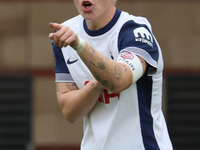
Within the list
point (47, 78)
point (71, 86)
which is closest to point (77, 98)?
point (71, 86)

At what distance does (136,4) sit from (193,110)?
6.55 ft

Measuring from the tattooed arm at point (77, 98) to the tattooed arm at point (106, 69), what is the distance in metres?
0.35

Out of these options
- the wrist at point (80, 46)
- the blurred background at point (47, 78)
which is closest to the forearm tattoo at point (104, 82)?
the wrist at point (80, 46)

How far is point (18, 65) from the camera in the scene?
21.6ft

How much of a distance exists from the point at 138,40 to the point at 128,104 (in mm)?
450

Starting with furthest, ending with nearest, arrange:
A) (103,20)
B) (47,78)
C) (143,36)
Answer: (47,78)
(103,20)
(143,36)

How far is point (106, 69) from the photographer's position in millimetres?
2174

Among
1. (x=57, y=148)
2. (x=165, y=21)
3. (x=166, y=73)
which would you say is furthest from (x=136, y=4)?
(x=57, y=148)

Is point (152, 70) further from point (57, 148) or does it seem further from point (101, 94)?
point (57, 148)

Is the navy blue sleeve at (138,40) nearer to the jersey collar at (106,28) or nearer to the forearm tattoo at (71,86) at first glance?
the jersey collar at (106,28)

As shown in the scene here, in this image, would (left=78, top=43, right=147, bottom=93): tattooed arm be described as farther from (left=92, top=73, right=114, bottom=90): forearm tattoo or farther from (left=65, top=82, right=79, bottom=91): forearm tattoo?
(left=65, top=82, right=79, bottom=91): forearm tattoo

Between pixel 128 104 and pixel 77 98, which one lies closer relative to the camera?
pixel 128 104

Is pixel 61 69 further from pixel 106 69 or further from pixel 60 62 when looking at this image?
pixel 106 69

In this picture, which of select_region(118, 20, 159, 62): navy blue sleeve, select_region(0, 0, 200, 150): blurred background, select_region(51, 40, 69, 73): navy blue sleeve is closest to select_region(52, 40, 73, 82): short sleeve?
select_region(51, 40, 69, 73): navy blue sleeve
